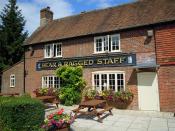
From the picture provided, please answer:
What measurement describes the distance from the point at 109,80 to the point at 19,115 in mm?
8608

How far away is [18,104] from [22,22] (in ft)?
77.9

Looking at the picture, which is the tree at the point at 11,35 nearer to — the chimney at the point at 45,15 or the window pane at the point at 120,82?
the chimney at the point at 45,15

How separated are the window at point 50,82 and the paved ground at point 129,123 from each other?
6815mm

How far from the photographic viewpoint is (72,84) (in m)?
16.5

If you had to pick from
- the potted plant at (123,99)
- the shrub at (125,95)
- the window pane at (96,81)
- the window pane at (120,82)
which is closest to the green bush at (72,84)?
the window pane at (96,81)

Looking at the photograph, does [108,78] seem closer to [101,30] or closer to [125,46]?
[125,46]

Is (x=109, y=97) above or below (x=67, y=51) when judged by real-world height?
below

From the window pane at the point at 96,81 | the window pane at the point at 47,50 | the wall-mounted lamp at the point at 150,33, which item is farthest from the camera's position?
the window pane at the point at 47,50

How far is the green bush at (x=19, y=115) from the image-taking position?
8.05m

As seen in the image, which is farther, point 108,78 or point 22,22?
point 22,22

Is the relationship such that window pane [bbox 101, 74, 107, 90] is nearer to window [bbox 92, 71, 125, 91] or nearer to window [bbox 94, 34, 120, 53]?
window [bbox 92, 71, 125, 91]

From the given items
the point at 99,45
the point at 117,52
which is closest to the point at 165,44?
the point at 117,52

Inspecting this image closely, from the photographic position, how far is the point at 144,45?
14.4 metres

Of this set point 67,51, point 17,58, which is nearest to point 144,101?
point 67,51
